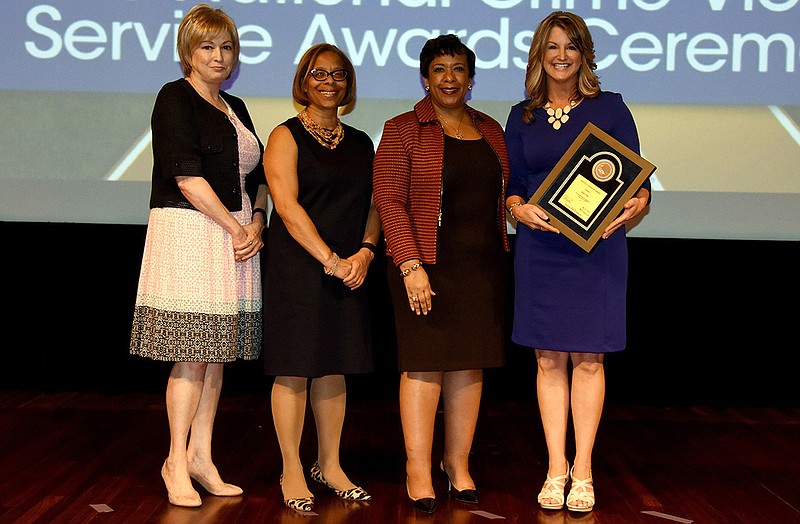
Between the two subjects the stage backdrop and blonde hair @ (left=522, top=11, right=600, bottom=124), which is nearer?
blonde hair @ (left=522, top=11, right=600, bottom=124)

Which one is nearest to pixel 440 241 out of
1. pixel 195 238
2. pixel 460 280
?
pixel 460 280

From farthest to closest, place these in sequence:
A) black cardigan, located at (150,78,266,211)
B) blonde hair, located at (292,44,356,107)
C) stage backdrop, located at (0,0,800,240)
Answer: stage backdrop, located at (0,0,800,240), blonde hair, located at (292,44,356,107), black cardigan, located at (150,78,266,211)

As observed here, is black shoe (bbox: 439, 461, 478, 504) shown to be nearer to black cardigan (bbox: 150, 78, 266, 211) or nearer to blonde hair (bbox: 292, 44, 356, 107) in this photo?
black cardigan (bbox: 150, 78, 266, 211)

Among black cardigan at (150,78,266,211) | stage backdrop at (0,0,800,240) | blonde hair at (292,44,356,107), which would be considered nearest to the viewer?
black cardigan at (150,78,266,211)

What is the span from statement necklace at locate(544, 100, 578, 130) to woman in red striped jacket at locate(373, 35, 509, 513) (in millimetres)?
188

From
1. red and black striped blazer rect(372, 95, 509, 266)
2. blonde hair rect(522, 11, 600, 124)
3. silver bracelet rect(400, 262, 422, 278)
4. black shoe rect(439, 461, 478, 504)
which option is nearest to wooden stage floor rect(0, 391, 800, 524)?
black shoe rect(439, 461, 478, 504)

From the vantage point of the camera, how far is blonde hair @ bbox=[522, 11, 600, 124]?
318 cm

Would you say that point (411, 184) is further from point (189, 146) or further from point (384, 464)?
point (384, 464)

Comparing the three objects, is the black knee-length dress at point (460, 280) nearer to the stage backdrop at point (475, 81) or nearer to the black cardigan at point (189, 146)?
the black cardigan at point (189, 146)

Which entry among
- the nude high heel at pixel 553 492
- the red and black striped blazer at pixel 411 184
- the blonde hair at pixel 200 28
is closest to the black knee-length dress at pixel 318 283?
the red and black striped blazer at pixel 411 184

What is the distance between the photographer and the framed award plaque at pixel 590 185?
3.17 m

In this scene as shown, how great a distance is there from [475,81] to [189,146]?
2025mm

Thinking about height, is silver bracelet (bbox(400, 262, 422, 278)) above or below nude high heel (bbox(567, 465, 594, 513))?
above

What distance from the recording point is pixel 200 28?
313 centimetres
